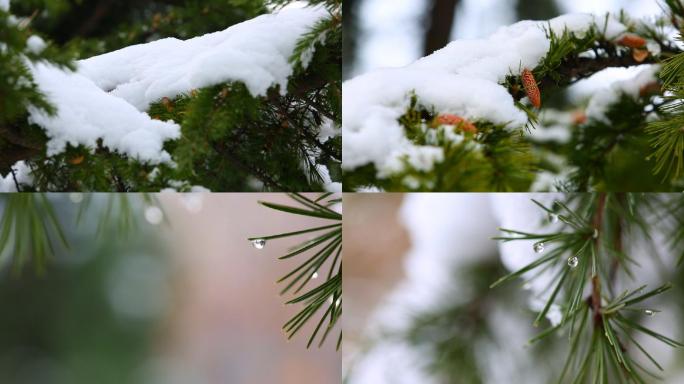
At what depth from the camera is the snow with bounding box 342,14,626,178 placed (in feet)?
1.75

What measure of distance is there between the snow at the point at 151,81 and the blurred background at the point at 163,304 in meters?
0.17

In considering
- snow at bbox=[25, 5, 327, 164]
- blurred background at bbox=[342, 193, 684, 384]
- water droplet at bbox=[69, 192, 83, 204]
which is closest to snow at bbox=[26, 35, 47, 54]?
snow at bbox=[25, 5, 327, 164]

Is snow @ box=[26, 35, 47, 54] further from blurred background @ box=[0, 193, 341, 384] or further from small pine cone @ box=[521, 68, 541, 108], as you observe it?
small pine cone @ box=[521, 68, 541, 108]

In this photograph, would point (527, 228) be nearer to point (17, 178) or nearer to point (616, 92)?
point (616, 92)

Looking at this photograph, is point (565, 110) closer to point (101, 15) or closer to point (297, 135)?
point (297, 135)

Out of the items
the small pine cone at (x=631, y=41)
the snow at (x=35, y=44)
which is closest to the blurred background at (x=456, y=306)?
the small pine cone at (x=631, y=41)

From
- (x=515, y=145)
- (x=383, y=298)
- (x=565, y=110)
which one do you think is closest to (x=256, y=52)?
(x=515, y=145)

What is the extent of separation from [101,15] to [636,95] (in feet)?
2.61

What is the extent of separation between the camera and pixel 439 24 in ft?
2.35

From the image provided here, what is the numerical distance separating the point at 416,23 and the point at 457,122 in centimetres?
25

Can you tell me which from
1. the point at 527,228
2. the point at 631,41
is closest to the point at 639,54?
the point at 631,41

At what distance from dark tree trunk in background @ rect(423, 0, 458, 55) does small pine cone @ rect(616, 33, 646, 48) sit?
7.7 inches

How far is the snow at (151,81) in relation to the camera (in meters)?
0.53

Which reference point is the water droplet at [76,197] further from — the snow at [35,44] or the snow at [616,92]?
the snow at [616,92]
